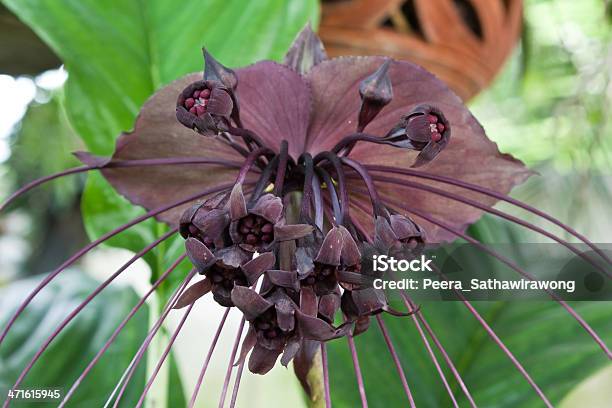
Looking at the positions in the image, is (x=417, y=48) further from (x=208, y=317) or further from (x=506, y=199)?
(x=208, y=317)

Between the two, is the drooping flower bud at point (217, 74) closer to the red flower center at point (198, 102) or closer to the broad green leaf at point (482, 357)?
the red flower center at point (198, 102)

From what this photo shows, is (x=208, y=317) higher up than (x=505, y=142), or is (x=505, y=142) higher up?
(x=505, y=142)

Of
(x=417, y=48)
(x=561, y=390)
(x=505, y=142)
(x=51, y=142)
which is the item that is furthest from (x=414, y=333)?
(x=505, y=142)

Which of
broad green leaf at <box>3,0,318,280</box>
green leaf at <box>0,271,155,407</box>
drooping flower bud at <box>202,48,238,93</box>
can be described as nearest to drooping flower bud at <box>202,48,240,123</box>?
drooping flower bud at <box>202,48,238,93</box>

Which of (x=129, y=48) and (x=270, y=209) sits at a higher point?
(x=129, y=48)

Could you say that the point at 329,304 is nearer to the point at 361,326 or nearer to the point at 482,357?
the point at 361,326

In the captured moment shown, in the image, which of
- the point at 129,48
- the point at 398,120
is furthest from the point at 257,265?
the point at 129,48
